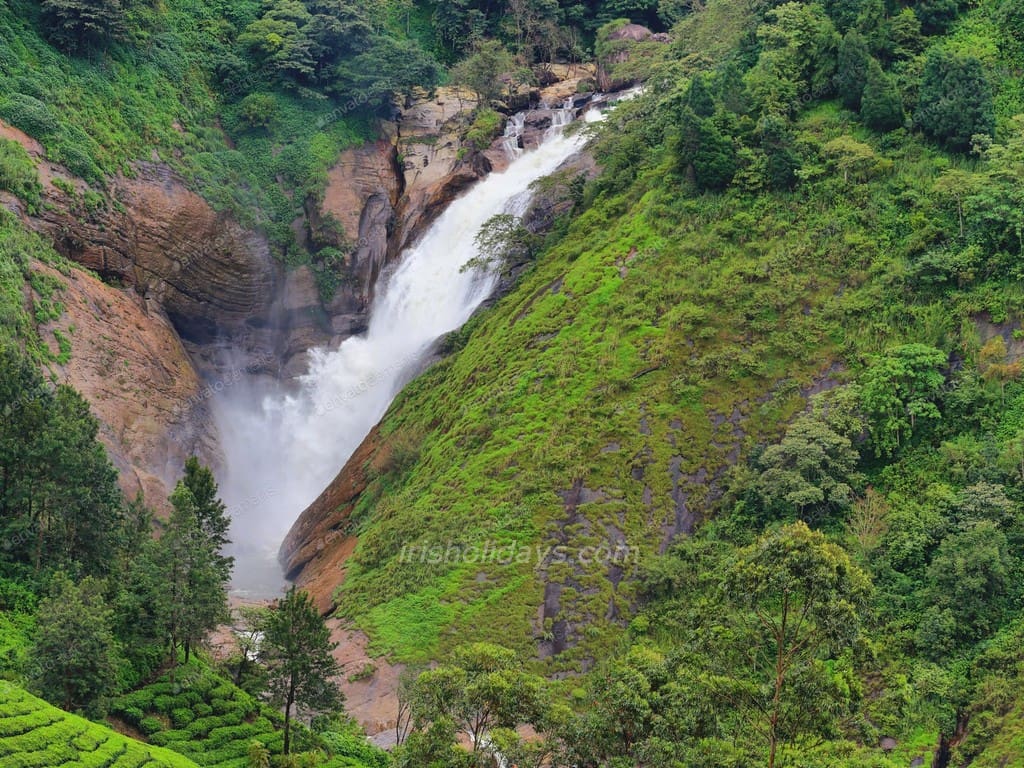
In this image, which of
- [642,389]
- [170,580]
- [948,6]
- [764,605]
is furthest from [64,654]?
[948,6]

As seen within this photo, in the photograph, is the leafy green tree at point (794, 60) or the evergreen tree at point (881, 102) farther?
the leafy green tree at point (794, 60)

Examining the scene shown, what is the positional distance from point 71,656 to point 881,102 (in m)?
35.3

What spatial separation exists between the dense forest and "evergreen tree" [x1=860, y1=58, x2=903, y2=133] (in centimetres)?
12

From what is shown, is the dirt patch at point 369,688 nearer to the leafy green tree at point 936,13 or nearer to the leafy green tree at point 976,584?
the leafy green tree at point 976,584

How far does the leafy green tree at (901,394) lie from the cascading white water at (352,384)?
23470mm

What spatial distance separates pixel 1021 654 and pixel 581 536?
574 inches

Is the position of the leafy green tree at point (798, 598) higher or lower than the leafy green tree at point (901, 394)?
lower

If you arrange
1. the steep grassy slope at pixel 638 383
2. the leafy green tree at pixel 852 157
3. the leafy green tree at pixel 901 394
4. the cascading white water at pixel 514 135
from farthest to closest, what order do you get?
the cascading white water at pixel 514 135, the leafy green tree at pixel 852 157, the steep grassy slope at pixel 638 383, the leafy green tree at pixel 901 394

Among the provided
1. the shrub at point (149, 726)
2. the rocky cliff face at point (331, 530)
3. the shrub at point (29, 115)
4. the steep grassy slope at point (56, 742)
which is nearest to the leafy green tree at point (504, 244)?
the rocky cliff face at point (331, 530)

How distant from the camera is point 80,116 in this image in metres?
55.7

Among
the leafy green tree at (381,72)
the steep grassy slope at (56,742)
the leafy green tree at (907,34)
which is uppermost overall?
the leafy green tree at (381,72)

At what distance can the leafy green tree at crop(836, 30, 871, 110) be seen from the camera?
43625mm

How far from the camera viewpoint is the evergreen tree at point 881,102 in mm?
42094

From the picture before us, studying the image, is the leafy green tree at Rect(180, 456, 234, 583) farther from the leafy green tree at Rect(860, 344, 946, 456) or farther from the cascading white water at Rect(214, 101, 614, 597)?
the leafy green tree at Rect(860, 344, 946, 456)
